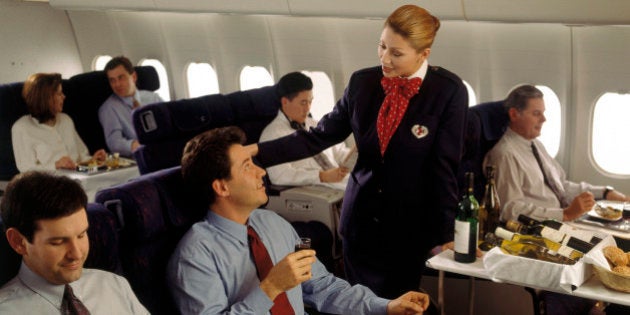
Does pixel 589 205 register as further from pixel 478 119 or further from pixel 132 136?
pixel 132 136

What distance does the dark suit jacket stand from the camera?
2.86 metres

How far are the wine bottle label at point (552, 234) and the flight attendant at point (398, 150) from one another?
44 centimetres

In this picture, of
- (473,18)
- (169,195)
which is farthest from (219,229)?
(473,18)

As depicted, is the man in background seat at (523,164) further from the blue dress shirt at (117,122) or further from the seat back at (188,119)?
the blue dress shirt at (117,122)

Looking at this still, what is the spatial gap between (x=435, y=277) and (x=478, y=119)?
43.1 inches

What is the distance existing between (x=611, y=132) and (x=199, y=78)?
5.30m

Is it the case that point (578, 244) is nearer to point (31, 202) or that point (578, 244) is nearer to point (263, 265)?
point (263, 265)

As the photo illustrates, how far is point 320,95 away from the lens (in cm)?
704

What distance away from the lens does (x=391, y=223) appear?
10.0ft

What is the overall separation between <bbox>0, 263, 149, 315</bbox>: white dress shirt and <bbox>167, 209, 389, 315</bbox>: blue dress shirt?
0.67 feet

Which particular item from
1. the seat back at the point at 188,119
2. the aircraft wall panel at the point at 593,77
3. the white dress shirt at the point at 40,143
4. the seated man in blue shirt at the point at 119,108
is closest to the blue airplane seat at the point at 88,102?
the seated man in blue shirt at the point at 119,108

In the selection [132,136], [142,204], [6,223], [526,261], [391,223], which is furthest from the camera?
[132,136]

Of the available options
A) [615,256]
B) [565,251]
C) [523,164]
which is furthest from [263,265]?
[523,164]

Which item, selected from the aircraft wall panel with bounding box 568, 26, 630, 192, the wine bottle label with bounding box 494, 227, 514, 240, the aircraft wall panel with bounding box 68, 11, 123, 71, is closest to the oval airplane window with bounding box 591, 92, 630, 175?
the aircraft wall panel with bounding box 568, 26, 630, 192
